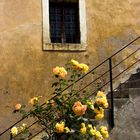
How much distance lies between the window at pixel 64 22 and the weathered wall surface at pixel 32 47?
388 millimetres

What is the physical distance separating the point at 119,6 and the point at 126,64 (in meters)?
1.54

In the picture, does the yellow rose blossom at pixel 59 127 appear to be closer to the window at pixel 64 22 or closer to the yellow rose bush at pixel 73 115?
the yellow rose bush at pixel 73 115

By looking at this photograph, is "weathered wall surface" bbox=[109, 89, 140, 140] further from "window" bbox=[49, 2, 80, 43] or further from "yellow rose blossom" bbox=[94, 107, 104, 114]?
"window" bbox=[49, 2, 80, 43]

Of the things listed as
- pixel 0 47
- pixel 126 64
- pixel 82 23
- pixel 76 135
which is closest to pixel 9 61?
pixel 0 47

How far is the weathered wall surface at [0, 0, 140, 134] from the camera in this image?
10.6 m

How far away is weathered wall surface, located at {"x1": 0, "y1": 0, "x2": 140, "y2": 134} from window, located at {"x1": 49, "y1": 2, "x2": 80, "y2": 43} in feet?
1.27

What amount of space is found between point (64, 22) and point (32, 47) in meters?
1.23

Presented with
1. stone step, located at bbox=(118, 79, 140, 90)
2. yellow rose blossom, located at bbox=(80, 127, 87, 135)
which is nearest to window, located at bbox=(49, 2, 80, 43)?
stone step, located at bbox=(118, 79, 140, 90)

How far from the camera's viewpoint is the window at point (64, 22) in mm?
11461

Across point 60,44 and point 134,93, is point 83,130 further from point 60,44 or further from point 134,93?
point 60,44

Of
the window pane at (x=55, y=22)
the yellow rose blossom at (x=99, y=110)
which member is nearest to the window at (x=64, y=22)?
the window pane at (x=55, y=22)

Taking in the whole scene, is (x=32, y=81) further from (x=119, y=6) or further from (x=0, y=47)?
(x=119, y=6)

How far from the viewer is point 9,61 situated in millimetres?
10727

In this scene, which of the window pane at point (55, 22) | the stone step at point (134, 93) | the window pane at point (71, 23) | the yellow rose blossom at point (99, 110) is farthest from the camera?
the window pane at point (71, 23)
